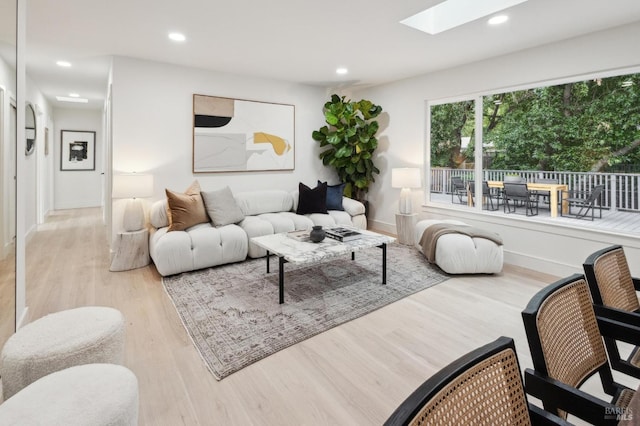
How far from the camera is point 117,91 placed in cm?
415

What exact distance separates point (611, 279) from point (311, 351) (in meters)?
1.73

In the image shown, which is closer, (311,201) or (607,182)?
(607,182)

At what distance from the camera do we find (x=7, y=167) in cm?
216

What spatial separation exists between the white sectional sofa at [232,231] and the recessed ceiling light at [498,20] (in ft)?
9.89

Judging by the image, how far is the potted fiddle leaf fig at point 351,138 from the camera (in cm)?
571

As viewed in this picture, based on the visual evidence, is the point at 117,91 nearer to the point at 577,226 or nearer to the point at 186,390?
the point at 186,390

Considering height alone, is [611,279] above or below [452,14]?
below

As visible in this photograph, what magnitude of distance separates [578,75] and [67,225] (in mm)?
8584

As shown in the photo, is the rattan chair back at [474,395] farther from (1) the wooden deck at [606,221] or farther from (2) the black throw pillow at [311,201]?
(2) the black throw pillow at [311,201]

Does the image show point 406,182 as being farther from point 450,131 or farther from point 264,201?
point 264,201

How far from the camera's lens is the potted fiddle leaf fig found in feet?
18.7

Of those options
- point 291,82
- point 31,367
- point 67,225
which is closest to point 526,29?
point 291,82

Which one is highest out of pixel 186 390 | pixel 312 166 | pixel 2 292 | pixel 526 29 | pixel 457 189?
pixel 526 29

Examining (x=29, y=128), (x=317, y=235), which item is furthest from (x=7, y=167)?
(x=317, y=235)
